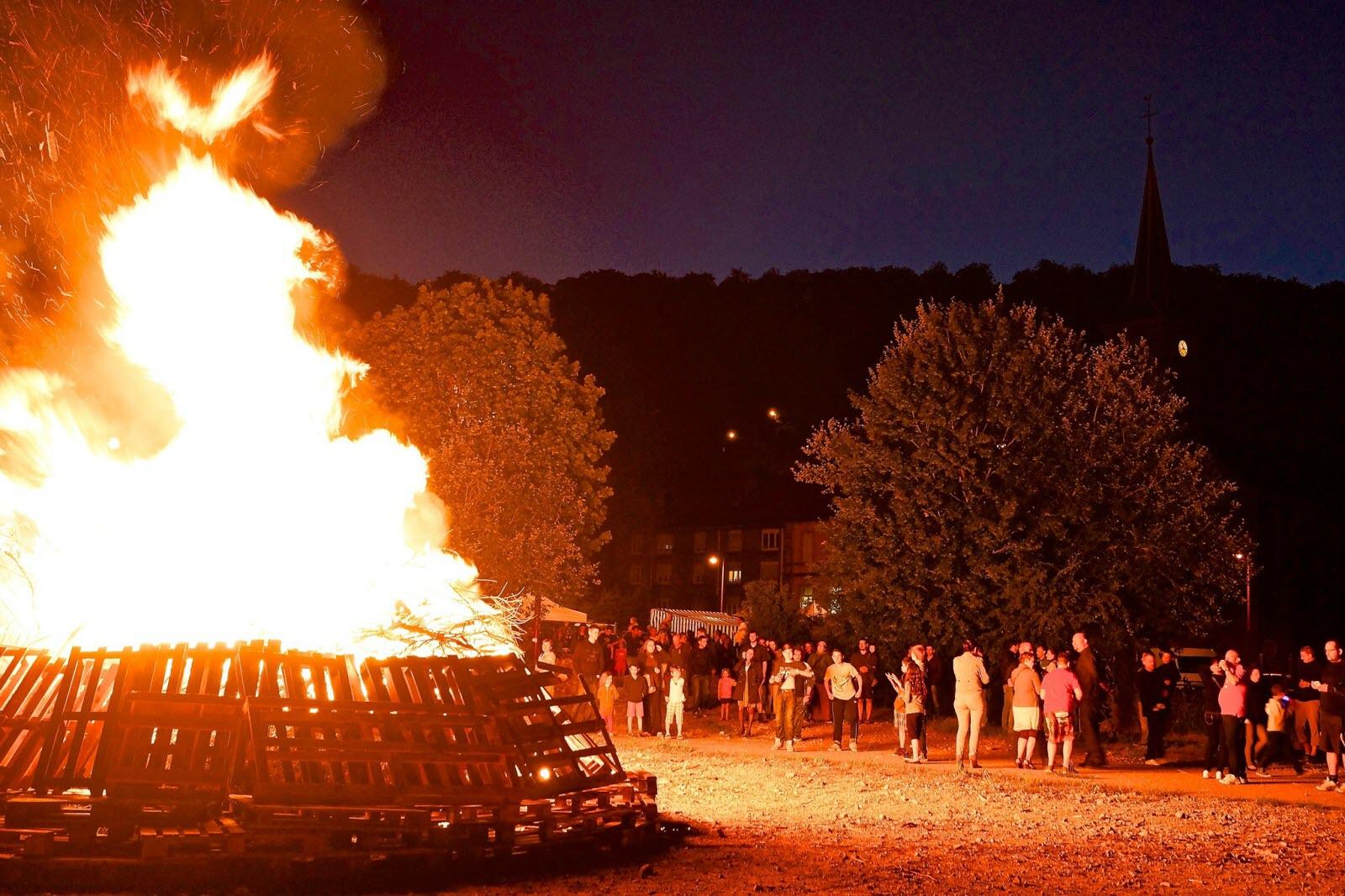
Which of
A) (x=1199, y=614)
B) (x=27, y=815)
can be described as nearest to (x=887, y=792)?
(x=27, y=815)

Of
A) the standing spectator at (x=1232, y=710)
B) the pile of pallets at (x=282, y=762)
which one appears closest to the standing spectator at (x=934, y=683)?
the standing spectator at (x=1232, y=710)

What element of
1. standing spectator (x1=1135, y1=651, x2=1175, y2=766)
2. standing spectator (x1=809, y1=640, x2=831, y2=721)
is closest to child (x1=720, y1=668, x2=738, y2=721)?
standing spectator (x1=809, y1=640, x2=831, y2=721)

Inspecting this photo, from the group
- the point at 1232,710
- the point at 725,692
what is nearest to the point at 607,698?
the point at 725,692

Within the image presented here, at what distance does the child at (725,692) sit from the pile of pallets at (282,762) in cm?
1423

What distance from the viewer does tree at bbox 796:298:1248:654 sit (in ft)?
79.7

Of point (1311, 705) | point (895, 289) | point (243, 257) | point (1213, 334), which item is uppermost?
point (895, 289)

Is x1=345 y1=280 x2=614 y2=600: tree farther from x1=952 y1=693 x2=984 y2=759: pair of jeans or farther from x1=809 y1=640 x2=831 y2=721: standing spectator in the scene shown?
x1=952 y1=693 x2=984 y2=759: pair of jeans

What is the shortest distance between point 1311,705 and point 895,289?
95.4 meters

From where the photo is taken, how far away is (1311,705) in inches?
702

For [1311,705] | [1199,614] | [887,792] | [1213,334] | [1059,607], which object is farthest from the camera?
[1213,334]

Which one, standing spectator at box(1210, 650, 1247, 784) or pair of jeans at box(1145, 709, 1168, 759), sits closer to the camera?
standing spectator at box(1210, 650, 1247, 784)

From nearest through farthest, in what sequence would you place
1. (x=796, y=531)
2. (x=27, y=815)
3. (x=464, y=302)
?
(x=27, y=815)
(x=464, y=302)
(x=796, y=531)

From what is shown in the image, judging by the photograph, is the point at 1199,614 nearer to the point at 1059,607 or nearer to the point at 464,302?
the point at 1059,607

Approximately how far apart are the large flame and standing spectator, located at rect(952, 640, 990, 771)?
8.09m
